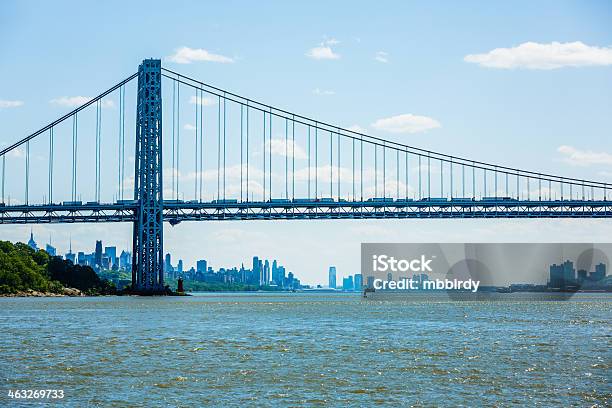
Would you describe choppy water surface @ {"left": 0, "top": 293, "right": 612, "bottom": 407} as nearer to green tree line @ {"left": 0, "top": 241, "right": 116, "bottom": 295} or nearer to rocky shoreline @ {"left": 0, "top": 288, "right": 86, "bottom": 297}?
rocky shoreline @ {"left": 0, "top": 288, "right": 86, "bottom": 297}

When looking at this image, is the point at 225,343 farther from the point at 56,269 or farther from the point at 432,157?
the point at 56,269

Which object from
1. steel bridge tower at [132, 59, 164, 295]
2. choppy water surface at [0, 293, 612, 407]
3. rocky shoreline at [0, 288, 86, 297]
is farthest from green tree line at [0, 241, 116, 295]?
choppy water surface at [0, 293, 612, 407]

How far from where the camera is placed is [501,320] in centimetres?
5819

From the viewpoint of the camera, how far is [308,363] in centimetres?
→ 3145

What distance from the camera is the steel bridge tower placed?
310ft

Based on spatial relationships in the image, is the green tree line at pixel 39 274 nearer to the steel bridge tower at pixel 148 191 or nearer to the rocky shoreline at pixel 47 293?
the rocky shoreline at pixel 47 293

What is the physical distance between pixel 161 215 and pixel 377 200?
68.4 ft

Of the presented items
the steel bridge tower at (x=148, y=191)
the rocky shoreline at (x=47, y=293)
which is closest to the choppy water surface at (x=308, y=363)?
the steel bridge tower at (x=148, y=191)

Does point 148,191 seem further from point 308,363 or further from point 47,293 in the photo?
point 308,363

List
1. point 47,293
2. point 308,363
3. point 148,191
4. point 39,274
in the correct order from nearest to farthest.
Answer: point 308,363 → point 148,191 → point 47,293 → point 39,274

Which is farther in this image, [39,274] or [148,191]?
[39,274]

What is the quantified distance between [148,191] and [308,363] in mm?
65236

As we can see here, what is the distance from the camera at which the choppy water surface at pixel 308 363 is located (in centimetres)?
2452

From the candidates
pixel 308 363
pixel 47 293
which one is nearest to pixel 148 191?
pixel 47 293
